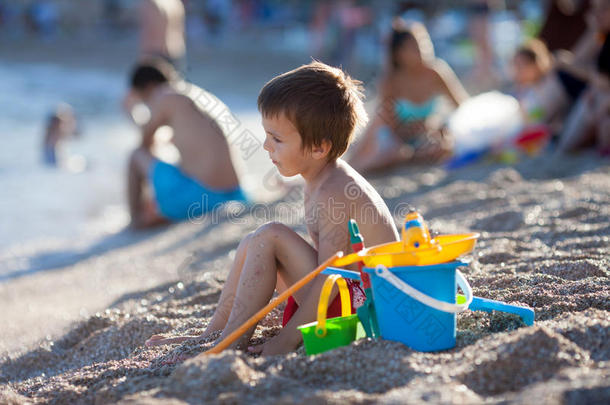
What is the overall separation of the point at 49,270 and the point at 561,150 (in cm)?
366

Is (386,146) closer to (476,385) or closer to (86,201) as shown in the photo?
(86,201)

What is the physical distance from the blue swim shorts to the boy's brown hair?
9.67 feet

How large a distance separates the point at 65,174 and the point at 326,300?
644cm

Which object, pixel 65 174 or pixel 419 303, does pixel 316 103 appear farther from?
pixel 65 174

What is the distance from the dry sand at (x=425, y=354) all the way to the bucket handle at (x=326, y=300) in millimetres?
84

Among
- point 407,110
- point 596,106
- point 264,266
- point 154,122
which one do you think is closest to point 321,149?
point 264,266

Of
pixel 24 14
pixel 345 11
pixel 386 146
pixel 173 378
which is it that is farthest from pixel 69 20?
pixel 173 378

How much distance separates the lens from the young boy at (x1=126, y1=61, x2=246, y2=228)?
4887 millimetres

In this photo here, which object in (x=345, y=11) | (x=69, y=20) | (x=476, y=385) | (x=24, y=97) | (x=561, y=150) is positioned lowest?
(x=476, y=385)

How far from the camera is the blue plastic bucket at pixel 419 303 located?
1.69 metres

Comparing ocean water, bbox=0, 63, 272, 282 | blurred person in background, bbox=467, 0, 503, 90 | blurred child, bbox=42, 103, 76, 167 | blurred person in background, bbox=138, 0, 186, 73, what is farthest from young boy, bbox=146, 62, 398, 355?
blurred person in background, bbox=467, 0, 503, 90

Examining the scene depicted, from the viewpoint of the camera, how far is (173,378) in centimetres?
167

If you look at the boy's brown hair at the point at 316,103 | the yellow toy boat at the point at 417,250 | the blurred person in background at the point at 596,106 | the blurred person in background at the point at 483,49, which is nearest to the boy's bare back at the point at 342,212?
the boy's brown hair at the point at 316,103

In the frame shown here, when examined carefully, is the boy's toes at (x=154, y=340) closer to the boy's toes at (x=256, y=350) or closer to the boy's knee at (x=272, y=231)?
the boy's toes at (x=256, y=350)
